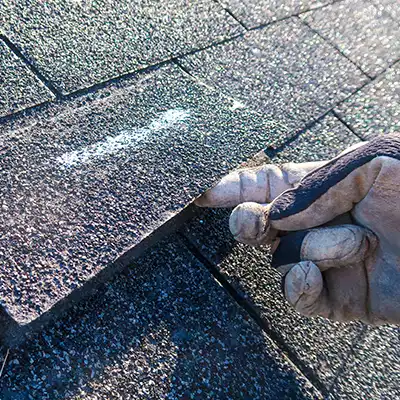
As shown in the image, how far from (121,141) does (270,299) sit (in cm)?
75

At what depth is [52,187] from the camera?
1.70 metres

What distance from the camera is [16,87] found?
201cm

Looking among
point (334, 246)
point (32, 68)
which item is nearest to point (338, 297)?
point (334, 246)

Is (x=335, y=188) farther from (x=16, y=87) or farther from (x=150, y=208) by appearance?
(x=16, y=87)

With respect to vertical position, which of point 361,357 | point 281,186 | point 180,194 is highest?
point 180,194

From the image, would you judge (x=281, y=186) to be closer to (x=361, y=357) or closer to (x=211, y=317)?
(x=211, y=317)

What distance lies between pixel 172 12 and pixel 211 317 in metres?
1.57

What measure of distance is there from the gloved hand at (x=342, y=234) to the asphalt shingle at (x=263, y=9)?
1.42 meters

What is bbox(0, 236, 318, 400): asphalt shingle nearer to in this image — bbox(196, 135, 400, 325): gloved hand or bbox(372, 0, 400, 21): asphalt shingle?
bbox(196, 135, 400, 325): gloved hand

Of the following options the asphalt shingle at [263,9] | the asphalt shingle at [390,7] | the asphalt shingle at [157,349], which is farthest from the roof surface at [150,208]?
the asphalt shingle at [390,7]

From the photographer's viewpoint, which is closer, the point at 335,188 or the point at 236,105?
the point at 335,188

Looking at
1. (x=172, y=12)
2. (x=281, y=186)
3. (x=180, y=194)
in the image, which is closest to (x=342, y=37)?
(x=172, y=12)

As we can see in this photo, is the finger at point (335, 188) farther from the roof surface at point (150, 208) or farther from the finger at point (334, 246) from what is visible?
the roof surface at point (150, 208)

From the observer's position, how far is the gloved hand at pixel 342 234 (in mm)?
1506
